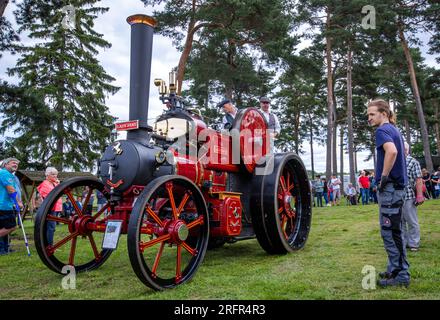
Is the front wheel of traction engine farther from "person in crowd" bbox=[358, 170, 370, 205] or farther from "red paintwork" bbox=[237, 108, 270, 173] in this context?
"person in crowd" bbox=[358, 170, 370, 205]

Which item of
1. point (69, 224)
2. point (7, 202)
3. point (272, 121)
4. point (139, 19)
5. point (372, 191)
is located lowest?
point (69, 224)

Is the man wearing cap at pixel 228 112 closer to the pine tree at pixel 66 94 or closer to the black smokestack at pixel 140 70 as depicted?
the black smokestack at pixel 140 70

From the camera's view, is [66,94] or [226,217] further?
[66,94]

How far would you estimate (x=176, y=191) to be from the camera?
461cm

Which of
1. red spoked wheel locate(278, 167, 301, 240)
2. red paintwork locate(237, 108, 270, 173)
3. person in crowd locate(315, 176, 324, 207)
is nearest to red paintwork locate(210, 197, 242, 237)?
red paintwork locate(237, 108, 270, 173)

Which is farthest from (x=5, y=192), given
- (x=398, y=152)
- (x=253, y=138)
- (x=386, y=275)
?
(x=398, y=152)

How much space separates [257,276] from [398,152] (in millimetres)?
1833

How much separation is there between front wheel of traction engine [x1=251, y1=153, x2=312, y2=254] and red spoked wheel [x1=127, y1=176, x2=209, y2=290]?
935mm

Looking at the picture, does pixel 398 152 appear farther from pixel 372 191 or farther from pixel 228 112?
pixel 372 191

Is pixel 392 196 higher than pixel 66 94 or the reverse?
the reverse

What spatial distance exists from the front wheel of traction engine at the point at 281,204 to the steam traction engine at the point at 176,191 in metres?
0.01

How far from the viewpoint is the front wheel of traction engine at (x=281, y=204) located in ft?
16.7

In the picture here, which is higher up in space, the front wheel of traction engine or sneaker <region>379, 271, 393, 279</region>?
the front wheel of traction engine

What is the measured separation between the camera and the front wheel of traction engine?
5.10 m
